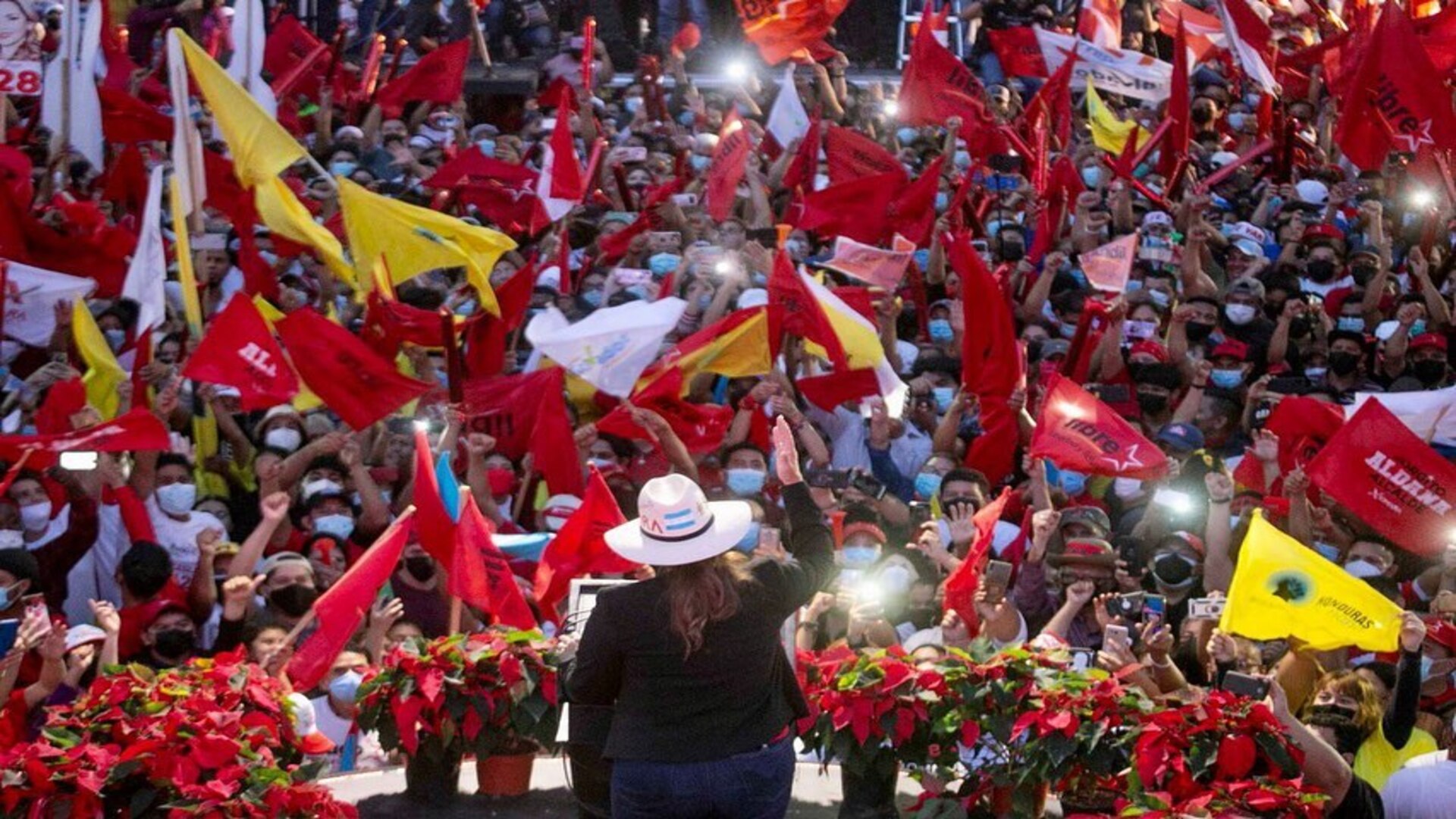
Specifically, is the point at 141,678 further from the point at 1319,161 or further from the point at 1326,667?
the point at 1319,161

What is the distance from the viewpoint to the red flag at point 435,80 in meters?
17.0

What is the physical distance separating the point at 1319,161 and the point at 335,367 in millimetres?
7947

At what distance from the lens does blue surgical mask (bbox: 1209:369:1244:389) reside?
12398mm

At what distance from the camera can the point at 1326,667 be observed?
9.18m

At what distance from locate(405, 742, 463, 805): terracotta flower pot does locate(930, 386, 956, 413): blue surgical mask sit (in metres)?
4.82

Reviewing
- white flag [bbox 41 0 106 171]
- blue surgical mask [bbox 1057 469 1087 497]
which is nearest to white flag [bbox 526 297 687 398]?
blue surgical mask [bbox 1057 469 1087 497]

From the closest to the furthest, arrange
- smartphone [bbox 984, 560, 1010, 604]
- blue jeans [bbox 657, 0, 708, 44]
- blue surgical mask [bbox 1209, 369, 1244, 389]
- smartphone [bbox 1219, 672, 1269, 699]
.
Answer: smartphone [bbox 1219, 672, 1269, 699], smartphone [bbox 984, 560, 1010, 604], blue surgical mask [bbox 1209, 369, 1244, 389], blue jeans [bbox 657, 0, 708, 44]

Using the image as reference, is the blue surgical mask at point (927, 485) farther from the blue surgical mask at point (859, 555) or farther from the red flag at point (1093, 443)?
the blue surgical mask at point (859, 555)

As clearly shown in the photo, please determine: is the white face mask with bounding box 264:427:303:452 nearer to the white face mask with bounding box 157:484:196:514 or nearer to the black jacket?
the white face mask with bounding box 157:484:196:514

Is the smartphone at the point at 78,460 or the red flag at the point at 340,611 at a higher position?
the red flag at the point at 340,611

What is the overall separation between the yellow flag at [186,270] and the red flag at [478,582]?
3.36 meters

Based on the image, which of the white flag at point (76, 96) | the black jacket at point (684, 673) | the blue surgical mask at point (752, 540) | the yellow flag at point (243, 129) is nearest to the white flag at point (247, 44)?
the white flag at point (76, 96)

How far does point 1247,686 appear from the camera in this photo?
6.85 metres

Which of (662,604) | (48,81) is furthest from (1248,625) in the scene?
(48,81)
